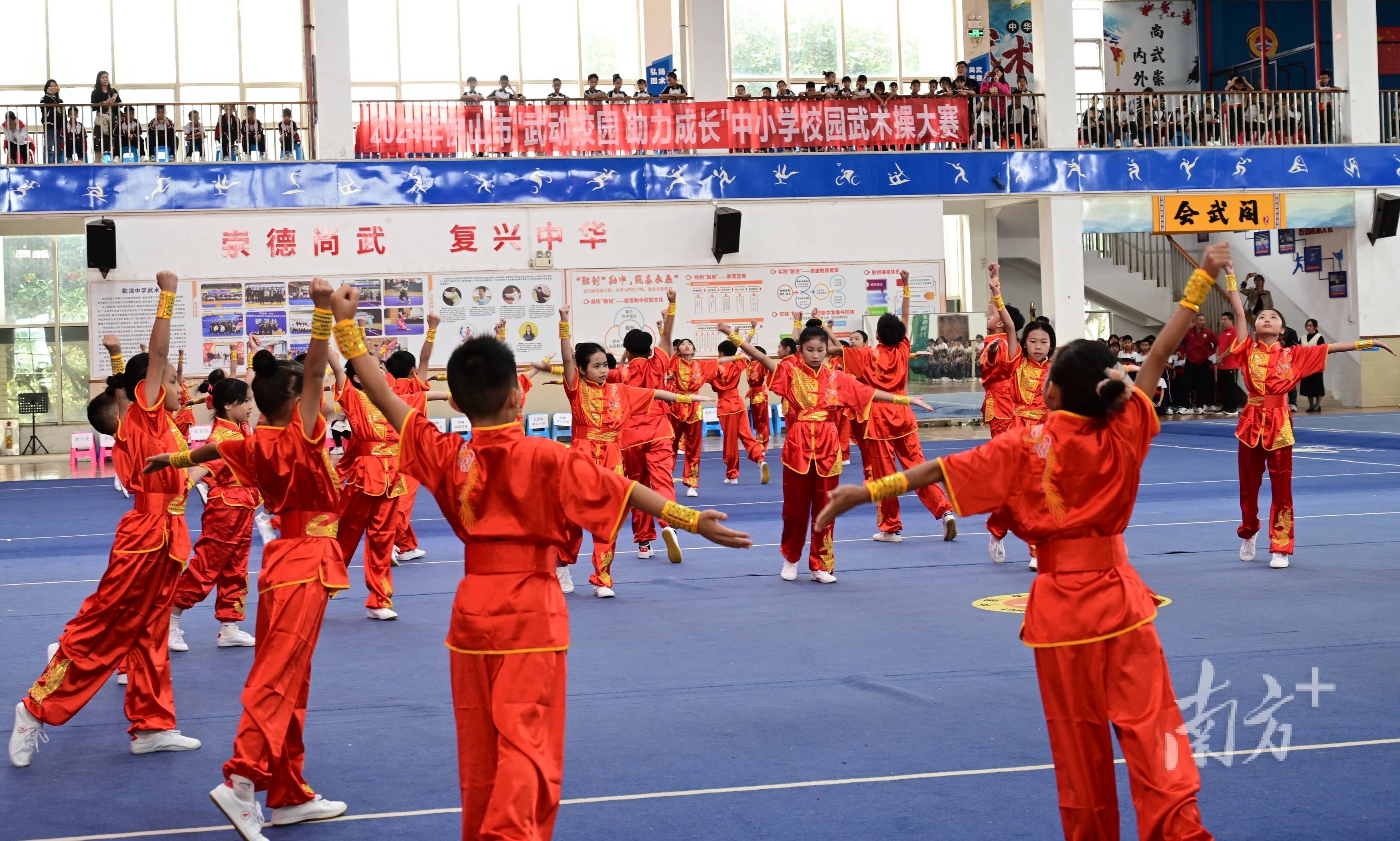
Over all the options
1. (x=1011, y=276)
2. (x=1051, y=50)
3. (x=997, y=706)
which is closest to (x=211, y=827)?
(x=997, y=706)

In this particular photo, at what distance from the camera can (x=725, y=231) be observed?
18.9m

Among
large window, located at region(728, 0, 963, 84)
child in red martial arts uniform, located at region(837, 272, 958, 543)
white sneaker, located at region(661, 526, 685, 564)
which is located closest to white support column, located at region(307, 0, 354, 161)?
large window, located at region(728, 0, 963, 84)

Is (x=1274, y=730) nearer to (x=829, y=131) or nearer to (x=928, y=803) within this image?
(x=928, y=803)

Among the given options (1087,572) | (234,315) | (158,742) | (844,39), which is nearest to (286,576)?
(158,742)

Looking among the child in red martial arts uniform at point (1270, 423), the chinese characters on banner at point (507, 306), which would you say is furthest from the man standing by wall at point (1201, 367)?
the child in red martial arts uniform at point (1270, 423)

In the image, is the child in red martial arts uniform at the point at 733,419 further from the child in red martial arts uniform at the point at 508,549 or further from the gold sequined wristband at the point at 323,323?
the child in red martial arts uniform at the point at 508,549

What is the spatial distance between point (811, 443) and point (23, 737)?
16.0 feet

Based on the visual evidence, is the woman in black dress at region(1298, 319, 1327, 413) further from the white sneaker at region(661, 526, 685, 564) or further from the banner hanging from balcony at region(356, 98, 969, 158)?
the white sneaker at region(661, 526, 685, 564)

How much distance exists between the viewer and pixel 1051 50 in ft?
66.9

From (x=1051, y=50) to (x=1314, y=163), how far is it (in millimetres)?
4590

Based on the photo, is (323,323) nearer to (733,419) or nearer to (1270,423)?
(1270,423)

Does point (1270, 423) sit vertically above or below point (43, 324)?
below

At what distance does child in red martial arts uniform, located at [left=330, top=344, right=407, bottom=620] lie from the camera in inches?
283

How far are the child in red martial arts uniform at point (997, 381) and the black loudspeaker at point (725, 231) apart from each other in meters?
9.62
